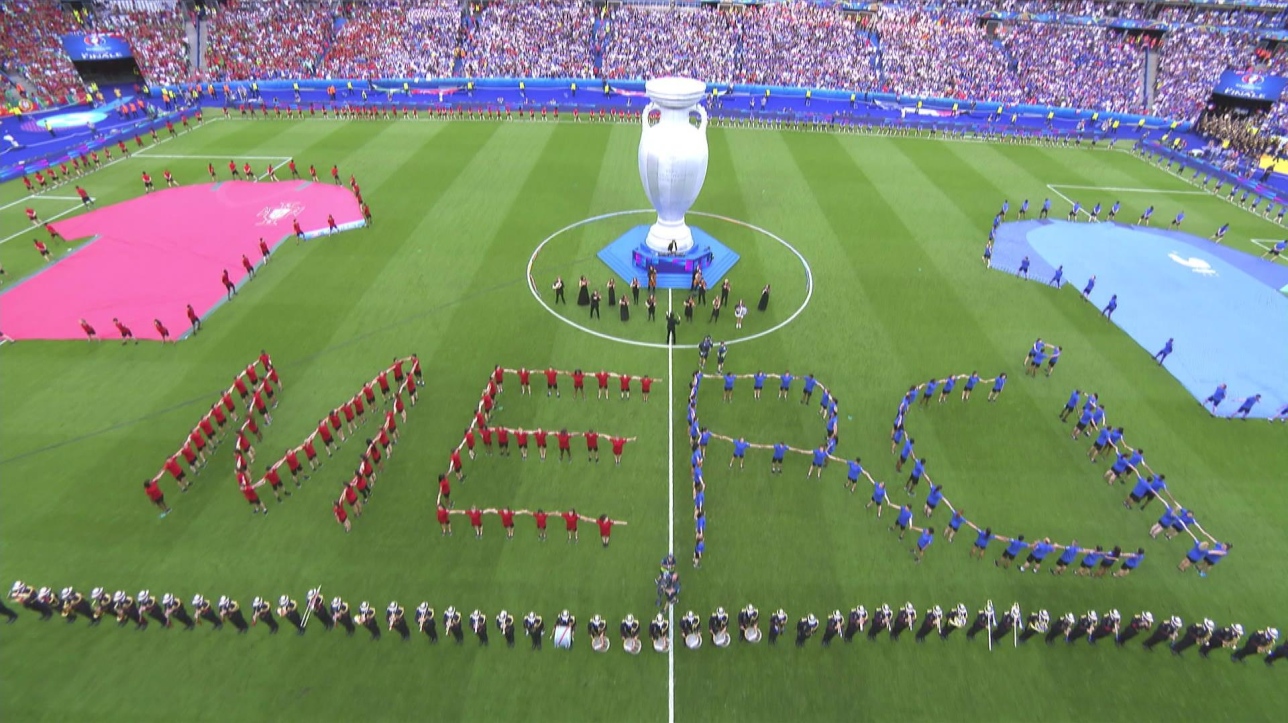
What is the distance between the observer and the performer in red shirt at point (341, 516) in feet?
48.7

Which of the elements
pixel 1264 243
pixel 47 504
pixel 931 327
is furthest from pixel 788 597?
pixel 1264 243

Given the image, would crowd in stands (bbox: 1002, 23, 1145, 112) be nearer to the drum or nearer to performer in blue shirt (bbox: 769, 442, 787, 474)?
performer in blue shirt (bbox: 769, 442, 787, 474)

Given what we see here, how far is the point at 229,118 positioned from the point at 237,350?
37598 mm

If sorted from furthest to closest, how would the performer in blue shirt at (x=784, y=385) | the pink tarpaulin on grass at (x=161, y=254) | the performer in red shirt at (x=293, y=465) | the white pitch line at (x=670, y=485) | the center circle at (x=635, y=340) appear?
the pink tarpaulin on grass at (x=161, y=254)
the center circle at (x=635, y=340)
the performer in blue shirt at (x=784, y=385)
the performer in red shirt at (x=293, y=465)
the white pitch line at (x=670, y=485)

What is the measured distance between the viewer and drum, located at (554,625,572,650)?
12609 mm

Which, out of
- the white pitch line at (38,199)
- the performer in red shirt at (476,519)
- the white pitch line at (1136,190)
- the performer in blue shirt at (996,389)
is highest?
the white pitch line at (1136,190)

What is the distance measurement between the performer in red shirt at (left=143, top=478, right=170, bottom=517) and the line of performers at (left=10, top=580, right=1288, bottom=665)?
2.33 metres

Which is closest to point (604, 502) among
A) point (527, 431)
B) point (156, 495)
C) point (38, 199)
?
point (527, 431)

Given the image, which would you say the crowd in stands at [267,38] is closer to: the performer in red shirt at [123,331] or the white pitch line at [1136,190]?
the performer in red shirt at [123,331]

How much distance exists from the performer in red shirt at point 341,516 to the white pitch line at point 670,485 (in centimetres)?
790

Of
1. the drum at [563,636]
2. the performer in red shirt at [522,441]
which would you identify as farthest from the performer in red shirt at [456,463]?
the drum at [563,636]

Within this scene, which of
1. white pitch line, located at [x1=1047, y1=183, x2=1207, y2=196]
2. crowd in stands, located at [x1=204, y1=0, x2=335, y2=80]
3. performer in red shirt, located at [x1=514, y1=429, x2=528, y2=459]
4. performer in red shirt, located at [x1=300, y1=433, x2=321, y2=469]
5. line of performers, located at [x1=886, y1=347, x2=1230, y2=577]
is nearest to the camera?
line of performers, located at [x1=886, y1=347, x2=1230, y2=577]

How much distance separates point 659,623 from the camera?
41.4 feet

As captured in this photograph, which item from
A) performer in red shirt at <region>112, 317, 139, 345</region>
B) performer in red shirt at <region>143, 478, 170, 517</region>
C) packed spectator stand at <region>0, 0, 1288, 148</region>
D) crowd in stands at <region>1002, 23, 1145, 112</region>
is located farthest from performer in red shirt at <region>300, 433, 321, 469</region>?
crowd in stands at <region>1002, 23, 1145, 112</region>
